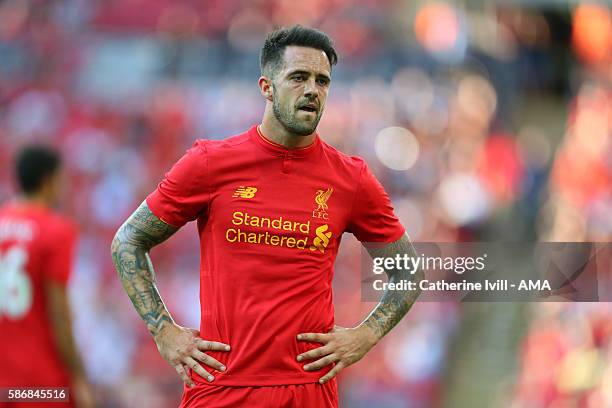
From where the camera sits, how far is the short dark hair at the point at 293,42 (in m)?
3.00

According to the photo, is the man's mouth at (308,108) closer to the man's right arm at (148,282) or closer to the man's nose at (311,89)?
the man's nose at (311,89)

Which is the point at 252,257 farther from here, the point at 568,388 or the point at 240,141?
the point at 568,388

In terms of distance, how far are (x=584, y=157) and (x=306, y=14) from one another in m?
3.42

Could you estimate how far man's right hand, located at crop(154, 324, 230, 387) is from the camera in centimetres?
285

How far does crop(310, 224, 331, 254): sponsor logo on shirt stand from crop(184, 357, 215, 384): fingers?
1.69 ft

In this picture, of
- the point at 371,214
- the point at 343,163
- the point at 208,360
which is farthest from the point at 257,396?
the point at 343,163

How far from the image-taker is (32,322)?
4.37 metres

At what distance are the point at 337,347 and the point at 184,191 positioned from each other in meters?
0.71

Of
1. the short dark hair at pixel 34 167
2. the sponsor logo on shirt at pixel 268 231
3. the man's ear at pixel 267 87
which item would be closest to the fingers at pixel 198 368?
the sponsor logo on shirt at pixel 268 231

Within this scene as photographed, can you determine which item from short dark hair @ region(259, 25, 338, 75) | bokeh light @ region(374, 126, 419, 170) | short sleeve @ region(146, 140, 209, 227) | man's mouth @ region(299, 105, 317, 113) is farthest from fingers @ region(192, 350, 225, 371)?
bokeh light @ region(374, 126, 419, 170)

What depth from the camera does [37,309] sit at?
4.39 m

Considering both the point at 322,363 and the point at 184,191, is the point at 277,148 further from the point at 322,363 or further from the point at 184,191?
the point at 322,363

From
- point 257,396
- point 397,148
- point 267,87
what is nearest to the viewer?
point 257,396
